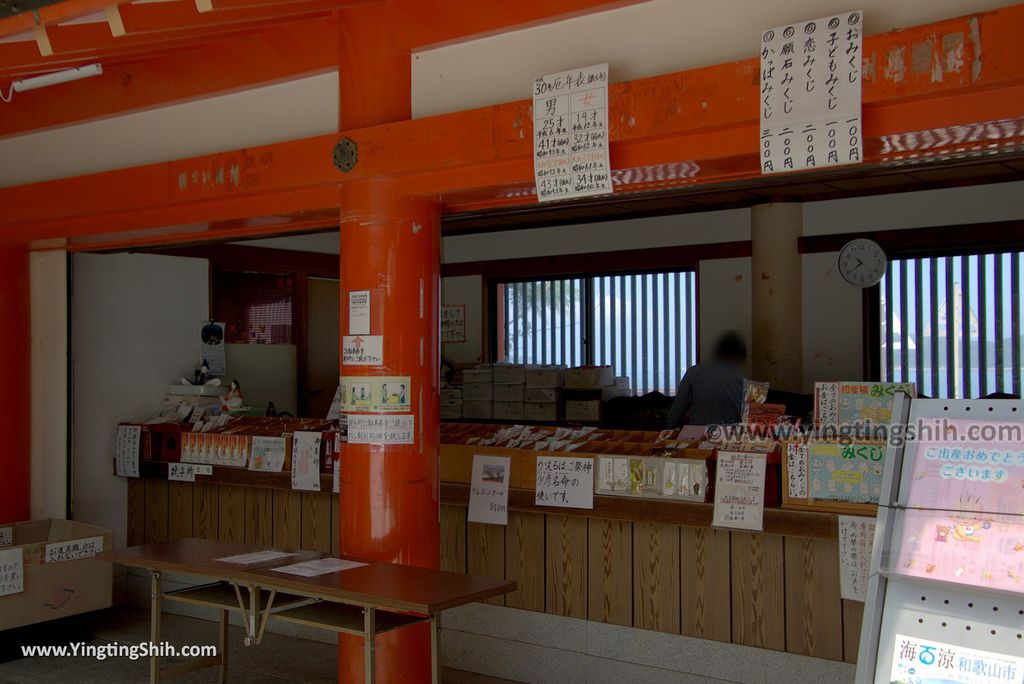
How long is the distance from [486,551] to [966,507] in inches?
107

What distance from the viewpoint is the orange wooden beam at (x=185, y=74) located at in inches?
170

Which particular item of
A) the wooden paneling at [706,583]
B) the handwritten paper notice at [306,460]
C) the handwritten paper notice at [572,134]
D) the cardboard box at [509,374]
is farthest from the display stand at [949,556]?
the cardboard box at [509,374]

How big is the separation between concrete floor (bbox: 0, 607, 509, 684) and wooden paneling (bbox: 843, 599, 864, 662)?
167 centimetres

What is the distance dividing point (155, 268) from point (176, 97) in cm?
193

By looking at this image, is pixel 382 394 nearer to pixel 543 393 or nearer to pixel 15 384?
pixel 15 384

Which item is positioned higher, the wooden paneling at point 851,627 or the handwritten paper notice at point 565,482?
the handwritten paper notice at point 565,482

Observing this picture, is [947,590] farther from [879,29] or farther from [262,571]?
[262,571]

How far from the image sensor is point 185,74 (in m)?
4.84

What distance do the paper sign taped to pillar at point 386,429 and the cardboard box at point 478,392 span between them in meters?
5.17

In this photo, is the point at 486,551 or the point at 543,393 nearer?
the point at 486,551

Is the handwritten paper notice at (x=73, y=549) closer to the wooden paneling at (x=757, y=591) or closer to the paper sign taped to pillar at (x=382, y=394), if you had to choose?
the paper sign taped to pillar at (x=382, y=394)

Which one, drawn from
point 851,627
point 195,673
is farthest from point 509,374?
point 851,627

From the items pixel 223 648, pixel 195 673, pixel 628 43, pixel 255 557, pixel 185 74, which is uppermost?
pixel 185 74

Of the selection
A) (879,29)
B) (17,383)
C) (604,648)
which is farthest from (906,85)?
(17,383)
